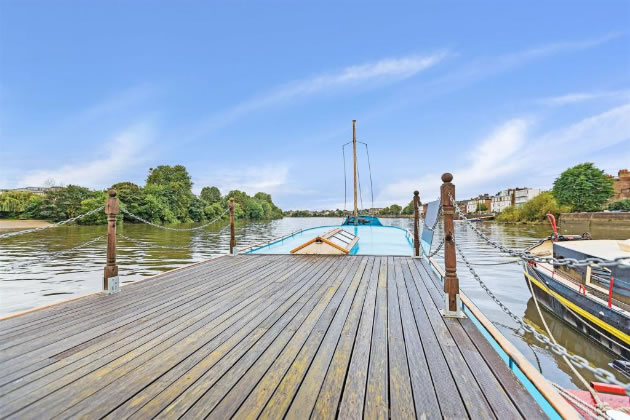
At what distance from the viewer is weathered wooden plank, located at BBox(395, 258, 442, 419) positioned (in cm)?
147

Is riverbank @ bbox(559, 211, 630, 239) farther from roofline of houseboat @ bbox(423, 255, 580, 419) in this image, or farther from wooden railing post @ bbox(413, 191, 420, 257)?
roofline of houseboat @ bbox(423, 255, 580, 419)

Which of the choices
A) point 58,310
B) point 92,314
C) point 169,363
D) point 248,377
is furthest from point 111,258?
point 248,377

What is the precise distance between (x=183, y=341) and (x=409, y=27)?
76.3 feet

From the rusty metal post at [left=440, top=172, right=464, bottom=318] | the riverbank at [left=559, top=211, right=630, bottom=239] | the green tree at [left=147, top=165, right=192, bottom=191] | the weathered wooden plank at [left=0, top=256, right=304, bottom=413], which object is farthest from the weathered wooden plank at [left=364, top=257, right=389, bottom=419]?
the green tree at [left=147, top=165, right=192, bottom=191]

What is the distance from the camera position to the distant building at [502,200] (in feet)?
308

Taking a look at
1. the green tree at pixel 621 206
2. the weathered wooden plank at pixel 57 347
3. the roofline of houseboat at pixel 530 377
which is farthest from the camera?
the green tree at pixel 621 206

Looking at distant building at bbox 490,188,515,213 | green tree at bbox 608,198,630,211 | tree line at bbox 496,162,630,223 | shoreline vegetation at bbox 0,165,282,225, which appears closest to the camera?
shoreline vegetation at bbox 0,165,282,225

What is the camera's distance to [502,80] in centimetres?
2073

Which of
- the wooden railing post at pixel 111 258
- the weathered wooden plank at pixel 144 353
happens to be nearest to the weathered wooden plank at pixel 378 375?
the weathered wooden plank at pixel 144 353

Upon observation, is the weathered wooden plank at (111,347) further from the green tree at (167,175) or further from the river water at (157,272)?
the green tree at (167,175)

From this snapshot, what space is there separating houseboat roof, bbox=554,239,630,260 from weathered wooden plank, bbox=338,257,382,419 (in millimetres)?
5214

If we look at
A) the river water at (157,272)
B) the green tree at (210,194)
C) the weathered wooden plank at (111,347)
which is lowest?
the river water at (157,272)

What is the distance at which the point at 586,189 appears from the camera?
46469 mm

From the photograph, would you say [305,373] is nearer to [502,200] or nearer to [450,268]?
[450,268]
